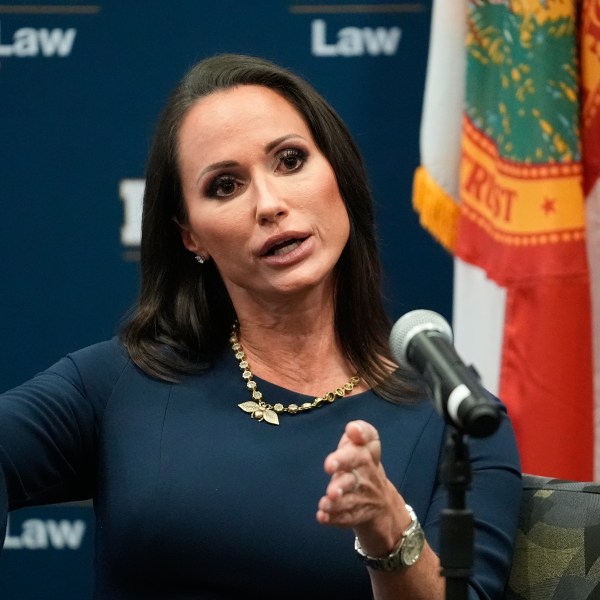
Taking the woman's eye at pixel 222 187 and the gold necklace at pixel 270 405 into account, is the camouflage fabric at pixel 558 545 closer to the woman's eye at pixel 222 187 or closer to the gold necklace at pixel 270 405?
the gold necklace at pixel 270 405

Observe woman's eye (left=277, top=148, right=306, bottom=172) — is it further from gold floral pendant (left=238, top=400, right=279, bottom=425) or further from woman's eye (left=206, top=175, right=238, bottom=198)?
gold floral pendant (left=238, top=400, right=279, bottom=425)

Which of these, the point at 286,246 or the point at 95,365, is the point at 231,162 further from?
the point at 95,365

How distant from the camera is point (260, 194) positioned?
1.94 metres

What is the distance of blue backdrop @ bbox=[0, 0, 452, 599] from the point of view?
10.3 ft

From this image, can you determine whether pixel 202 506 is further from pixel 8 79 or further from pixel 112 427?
pixel 8 79

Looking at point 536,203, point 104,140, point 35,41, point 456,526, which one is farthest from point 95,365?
point 35,41

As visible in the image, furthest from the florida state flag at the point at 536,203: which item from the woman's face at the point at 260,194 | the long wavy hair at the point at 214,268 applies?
the woman's face at the point at 260,194

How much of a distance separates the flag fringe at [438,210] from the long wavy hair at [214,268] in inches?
29.4

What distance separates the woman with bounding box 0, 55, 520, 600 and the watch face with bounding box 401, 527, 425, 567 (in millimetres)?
25

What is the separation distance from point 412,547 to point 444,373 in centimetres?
42

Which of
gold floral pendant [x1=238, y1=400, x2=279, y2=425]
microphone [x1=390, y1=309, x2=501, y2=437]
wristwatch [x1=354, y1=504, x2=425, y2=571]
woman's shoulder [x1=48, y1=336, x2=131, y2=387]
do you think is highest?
microphone [x1=390, y1=309, x2=501, y2=437]

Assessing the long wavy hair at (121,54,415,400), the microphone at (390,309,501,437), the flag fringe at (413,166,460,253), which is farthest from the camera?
the flag fringe at (413,166,460,253)

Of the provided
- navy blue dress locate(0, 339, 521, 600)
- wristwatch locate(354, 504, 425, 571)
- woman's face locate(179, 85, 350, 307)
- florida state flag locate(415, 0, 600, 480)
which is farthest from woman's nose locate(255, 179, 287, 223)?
florida state flag locate(415, 0, 600, 480)

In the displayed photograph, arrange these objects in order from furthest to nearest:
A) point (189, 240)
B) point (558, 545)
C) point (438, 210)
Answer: point (438, 210), point (189, 240), point (558, 545)
